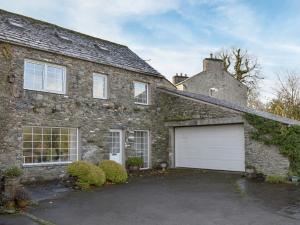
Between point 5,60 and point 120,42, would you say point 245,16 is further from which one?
point 120,42

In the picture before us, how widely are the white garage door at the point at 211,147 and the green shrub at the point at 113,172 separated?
5.42 m

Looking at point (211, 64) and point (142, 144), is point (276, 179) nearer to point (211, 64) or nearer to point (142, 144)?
point (142, 144)

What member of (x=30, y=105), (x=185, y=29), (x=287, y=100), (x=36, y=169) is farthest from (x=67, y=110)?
(x=287, y=100)

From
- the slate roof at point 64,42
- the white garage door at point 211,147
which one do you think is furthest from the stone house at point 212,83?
the white garage door at point 211,147

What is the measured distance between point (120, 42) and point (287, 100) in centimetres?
1753

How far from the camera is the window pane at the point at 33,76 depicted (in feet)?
44.8

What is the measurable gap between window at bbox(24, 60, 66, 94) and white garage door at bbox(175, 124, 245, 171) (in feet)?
24.6

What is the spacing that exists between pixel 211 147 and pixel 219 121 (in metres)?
1.57

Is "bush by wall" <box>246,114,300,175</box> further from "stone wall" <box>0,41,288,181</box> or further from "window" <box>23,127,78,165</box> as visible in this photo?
"window" <box>23,127,78,165</box>

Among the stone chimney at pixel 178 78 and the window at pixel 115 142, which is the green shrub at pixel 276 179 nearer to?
the window at pixel 115 142

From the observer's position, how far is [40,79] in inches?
554

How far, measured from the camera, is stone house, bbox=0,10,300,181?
13.3m

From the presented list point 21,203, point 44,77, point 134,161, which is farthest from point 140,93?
point 21,203

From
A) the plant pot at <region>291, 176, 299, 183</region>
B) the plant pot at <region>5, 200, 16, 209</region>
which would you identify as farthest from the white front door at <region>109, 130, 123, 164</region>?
the plant pot at <region>291, 176, 299, 183</region>
